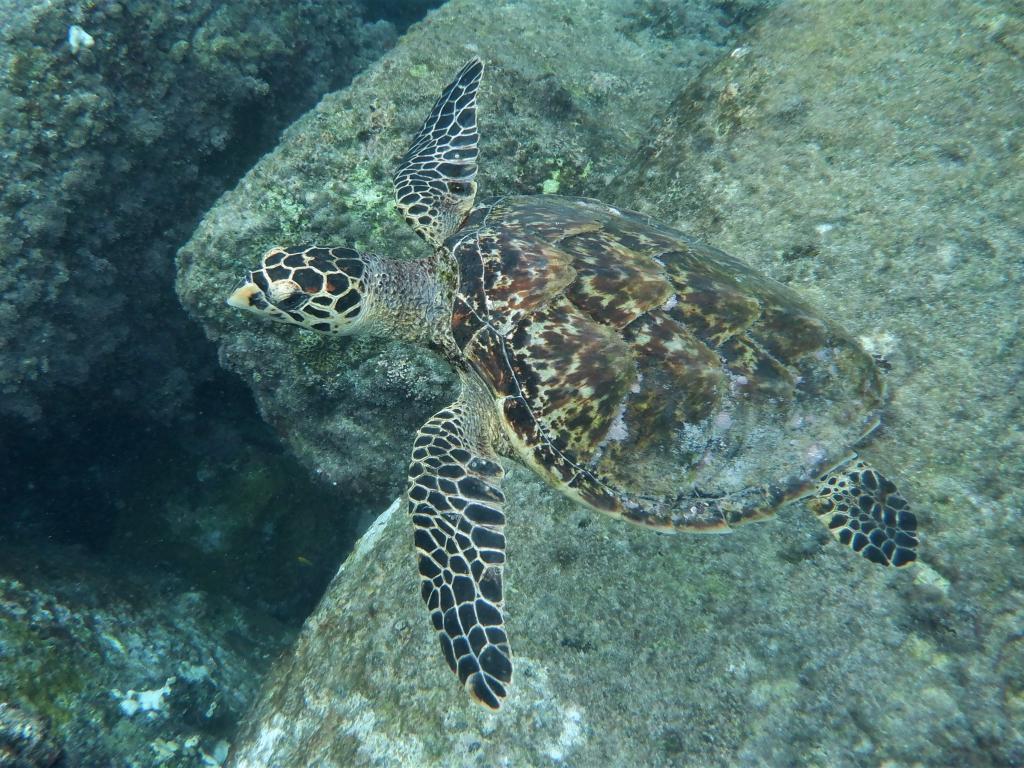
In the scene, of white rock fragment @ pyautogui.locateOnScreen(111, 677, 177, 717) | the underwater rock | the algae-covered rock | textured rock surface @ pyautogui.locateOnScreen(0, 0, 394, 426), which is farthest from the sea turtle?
white rock fragment @ pyautogui.locateOnScreen(111, 677, 177, 717)

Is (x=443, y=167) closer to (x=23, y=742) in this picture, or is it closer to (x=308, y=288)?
(x=308, y=288)

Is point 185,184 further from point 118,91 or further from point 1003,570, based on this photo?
point 1003,570

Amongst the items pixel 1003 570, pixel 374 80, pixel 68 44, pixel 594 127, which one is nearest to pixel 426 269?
pixel 374 80

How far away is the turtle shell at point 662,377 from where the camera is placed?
95.8 inches

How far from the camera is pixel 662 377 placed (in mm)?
2416

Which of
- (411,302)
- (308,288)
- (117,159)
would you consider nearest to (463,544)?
(411,302)

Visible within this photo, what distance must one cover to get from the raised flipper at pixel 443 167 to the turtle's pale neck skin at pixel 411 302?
1.01 feet

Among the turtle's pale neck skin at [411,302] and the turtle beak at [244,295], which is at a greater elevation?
the turtle's pale neck skin at [411,302]

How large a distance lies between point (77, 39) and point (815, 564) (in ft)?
17.6

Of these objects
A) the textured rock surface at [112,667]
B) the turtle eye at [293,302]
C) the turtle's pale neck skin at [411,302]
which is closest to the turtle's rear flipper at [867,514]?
the turtle's pale neck skin at [411,302]

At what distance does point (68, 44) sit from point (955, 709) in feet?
19.4

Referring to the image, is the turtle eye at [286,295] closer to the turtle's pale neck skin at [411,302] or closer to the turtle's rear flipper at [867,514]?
the turtle's pale neck skin at [411,302]

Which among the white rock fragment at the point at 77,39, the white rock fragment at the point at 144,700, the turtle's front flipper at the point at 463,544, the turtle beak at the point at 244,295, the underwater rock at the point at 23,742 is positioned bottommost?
the white rock fragment at the point at 144,700

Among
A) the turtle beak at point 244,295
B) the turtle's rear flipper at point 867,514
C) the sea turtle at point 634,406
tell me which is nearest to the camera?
the turtle's rear flipper at point 867,514
